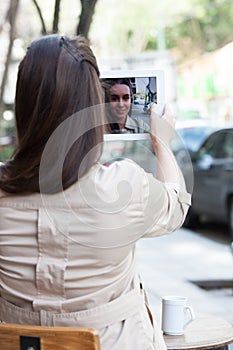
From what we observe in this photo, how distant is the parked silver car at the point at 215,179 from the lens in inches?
435

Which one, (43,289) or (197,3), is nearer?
(43,289)

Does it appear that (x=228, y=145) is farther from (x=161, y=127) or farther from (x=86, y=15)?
(x=161, y=127)

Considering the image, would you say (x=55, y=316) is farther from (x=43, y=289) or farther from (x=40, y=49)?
(x=40, y=49)

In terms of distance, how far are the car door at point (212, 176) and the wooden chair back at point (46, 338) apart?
29.5 ft

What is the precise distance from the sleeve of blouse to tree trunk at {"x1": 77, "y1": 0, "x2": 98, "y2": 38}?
8.70 feet

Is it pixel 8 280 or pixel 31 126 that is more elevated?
pixel 31 126

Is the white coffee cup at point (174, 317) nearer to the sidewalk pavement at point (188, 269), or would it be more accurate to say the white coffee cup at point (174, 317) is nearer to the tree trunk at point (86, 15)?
the tree trunk at point (86, 15)

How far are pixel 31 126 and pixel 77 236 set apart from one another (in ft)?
1.01

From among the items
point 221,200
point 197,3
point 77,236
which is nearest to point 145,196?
point 77,236

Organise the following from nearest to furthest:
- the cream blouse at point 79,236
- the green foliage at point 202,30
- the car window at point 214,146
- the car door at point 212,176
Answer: the cream blouse at point 79,236
the car door at point 212,176
the car window at point 214,146
the green foliage at point 202,30

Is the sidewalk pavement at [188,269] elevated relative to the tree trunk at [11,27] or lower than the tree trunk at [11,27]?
lower

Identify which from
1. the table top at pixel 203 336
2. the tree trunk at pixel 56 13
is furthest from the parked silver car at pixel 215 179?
the table top at pixel 203 336

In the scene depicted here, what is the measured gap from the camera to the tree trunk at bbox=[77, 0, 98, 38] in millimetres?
4734

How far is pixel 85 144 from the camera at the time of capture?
2.10 m
